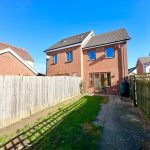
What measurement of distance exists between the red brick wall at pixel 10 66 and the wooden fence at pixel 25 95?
4.91m

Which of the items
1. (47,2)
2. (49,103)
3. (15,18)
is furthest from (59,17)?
(49,103)

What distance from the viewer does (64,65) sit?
2228 centimetres

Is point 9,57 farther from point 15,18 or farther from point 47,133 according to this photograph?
point 47,133

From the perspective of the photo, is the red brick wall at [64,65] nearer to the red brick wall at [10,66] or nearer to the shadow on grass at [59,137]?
the red brick wall at [10,66]

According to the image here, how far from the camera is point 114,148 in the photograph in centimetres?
420

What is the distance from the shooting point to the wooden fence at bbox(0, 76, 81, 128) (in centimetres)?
673

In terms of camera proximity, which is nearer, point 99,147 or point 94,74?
point 99,147

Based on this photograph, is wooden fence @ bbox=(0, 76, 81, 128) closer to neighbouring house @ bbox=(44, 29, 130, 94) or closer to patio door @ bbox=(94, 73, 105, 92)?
patio door @ bbox=(94, 73, 105, 92)

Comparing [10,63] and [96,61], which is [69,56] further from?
[10,63]

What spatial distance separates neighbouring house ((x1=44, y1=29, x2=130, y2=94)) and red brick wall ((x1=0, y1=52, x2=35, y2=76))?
751 centimetres

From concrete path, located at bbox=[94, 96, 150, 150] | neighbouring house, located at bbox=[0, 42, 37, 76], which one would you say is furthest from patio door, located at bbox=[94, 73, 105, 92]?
concrete path, located at bbox=[94, 96, 150, 150]

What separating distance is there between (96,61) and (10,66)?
34.6ft

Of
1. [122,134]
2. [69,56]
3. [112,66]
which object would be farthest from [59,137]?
[69,56]

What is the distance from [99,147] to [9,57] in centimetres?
1236
